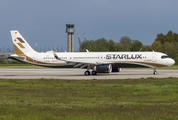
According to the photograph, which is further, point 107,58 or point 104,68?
point 107,58

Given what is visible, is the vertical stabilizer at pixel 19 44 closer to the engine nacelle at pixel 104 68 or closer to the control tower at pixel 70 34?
the engine nacelle at pixel 104 68

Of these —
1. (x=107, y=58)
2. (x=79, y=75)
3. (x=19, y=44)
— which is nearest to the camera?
(x=79, y=75)

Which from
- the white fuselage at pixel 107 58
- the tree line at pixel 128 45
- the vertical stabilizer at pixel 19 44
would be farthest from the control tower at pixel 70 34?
the white fuselage at pixel 107 58

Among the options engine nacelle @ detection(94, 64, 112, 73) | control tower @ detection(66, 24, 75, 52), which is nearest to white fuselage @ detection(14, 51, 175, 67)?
engine nacelle @ detection(94, 64, 112, 73)

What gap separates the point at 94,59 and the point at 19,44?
1099 cm

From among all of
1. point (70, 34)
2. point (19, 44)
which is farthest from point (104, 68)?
point (70, 34)

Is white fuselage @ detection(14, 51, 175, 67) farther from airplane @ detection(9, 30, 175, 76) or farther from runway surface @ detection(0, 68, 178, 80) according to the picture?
runway surface @ detection(0, 68, 178, 80)

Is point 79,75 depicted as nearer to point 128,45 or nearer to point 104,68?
point 104,68

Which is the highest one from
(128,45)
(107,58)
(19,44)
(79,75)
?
(128,45)

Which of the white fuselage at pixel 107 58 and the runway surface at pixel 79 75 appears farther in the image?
the white fuselage at pixel 107 58

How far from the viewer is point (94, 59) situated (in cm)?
5734

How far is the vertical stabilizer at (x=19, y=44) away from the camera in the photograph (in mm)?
60531

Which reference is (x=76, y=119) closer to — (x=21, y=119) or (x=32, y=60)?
→ (x=21, y=119)

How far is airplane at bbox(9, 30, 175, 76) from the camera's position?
182ft
